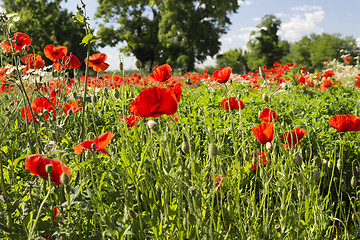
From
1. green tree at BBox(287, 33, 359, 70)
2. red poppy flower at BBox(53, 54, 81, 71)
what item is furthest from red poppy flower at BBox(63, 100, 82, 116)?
green tree at BBox(287, 33, 359, 70)

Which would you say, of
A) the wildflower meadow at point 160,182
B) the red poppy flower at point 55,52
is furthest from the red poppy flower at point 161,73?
the red poppy flower at point 55,52

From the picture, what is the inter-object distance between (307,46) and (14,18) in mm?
48039

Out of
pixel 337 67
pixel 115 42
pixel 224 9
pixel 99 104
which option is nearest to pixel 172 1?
pixel 224 9

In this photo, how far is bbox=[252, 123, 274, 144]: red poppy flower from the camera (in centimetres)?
152

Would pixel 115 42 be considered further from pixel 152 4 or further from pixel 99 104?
pixel 99 104

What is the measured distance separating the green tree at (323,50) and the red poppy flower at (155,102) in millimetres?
42380

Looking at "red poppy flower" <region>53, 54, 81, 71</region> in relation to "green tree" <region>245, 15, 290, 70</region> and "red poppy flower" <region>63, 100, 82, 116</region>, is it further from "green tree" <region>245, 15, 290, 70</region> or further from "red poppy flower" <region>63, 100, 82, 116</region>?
"green tree" <region>245, 15, 290, 70</region>

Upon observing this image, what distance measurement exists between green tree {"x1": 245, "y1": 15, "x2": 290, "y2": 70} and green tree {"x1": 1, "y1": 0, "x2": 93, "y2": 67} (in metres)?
26.8

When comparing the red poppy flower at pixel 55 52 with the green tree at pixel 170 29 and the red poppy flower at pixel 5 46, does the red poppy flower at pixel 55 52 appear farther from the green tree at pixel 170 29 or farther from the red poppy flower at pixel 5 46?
the green tree at pixel 170 29

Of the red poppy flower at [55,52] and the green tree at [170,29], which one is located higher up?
the green tree at [170,29]

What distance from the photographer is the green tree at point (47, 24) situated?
96.6 feet

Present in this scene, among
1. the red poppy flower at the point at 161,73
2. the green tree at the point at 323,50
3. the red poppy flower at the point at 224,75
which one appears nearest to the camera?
the red poppy flower at the point at 161,73

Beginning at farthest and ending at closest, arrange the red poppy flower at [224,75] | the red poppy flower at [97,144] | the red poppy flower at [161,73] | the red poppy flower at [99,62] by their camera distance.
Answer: the red poppy flower at [99,62]
the red poppy flower at [224,75]
the red poppy flower at [161,73]
the red poppy flower at [97,144]

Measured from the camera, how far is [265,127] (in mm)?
1547
